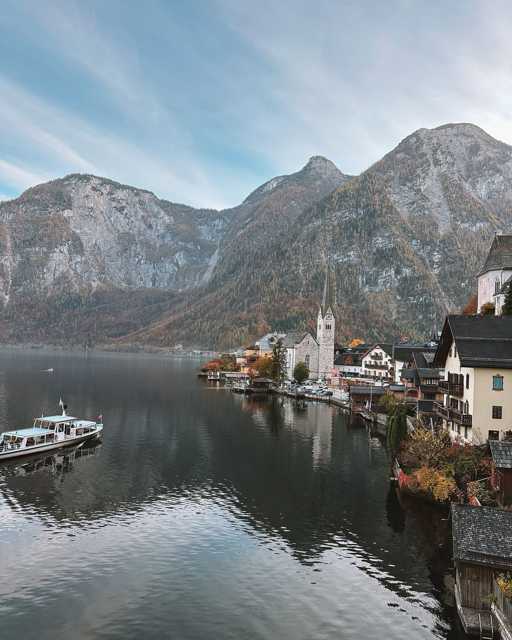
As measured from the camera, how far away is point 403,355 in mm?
136500

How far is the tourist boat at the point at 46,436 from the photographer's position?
71.0 meters

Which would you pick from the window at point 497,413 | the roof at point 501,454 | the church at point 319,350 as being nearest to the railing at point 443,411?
the window at point 497,413

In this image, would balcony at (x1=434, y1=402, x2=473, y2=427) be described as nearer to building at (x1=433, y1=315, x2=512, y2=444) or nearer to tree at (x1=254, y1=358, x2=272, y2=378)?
building at (x1=433, y1=315, x2=512, y2=444)

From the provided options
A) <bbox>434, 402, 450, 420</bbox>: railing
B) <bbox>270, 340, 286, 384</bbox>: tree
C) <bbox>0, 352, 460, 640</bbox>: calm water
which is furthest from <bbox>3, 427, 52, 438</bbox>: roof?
<bbox>270, 340, 286, 384</bbox>: tree

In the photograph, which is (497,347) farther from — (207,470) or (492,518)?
(207,470)

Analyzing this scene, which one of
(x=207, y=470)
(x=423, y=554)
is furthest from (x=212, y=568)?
(x=207, y=470)

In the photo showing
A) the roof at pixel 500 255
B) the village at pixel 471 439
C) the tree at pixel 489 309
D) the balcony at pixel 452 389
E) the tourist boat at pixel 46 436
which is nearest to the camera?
the village at pixel 471 439

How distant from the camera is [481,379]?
52875 mm

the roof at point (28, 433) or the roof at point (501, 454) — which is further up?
the roof at point (501, 454)

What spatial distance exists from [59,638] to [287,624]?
1225cm

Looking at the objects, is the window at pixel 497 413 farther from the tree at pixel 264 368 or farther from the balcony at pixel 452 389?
the tree at pixel 264 368

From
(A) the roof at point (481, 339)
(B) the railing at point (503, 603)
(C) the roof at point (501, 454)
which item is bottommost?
(B) the railing at point (503, 603)

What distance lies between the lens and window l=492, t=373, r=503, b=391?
52344 millimetres

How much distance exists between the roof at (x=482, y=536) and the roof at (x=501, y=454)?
1041 centimetres
